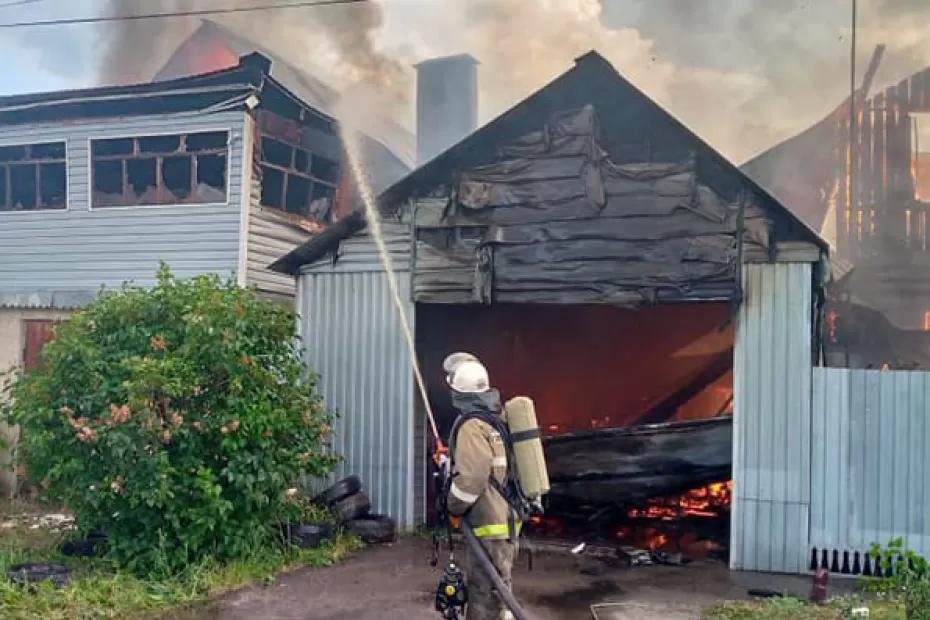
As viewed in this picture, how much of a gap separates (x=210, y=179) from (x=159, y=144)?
105 cm

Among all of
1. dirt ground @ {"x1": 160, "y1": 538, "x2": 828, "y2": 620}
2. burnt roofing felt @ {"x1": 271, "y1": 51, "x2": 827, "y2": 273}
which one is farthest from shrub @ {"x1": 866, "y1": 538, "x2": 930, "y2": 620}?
burnt roofing felt @ {"x1": 271, "y1": 51, "x2": 827, "y2": 273}

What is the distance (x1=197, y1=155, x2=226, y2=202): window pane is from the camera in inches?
505

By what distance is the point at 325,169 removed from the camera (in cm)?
1506

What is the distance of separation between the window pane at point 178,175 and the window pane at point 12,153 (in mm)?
2693

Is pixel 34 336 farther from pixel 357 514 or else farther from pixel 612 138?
pixel 612 138

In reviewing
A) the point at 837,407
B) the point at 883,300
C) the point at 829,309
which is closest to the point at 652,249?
the point at 837,407

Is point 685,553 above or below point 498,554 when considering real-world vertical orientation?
below

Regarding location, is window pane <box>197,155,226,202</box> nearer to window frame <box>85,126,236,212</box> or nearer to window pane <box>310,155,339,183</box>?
window frame <box>85,126,236,212</box>

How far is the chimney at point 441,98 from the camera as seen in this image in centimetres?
2339

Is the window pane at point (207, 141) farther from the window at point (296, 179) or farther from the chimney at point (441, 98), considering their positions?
the chimney at point (441, 98)

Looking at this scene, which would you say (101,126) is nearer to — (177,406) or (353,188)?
(353,188)

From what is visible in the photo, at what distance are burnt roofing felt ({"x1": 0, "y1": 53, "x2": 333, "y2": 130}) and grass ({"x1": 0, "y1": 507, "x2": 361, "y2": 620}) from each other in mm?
6947

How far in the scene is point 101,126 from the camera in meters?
13.1

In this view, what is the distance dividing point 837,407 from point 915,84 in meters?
14.2
